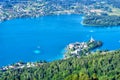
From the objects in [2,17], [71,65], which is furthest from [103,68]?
[2,17]

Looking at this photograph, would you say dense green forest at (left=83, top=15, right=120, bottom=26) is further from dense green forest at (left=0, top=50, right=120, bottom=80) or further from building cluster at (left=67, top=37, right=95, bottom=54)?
dense green forest at (left=0, top=50, right=120, bottom=80)

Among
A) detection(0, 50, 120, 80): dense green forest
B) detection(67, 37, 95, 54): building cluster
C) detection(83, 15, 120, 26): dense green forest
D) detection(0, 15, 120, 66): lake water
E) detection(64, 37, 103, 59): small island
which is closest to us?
detection(0, 50, 120, 80): dense green forest

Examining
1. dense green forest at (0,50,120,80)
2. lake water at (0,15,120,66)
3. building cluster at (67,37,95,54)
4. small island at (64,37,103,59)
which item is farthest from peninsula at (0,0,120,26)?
dense green forest at (0,50,120,80)

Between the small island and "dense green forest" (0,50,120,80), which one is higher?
"dense green forest" (0,50,120,80)

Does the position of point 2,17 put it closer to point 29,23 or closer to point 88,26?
point 29,23

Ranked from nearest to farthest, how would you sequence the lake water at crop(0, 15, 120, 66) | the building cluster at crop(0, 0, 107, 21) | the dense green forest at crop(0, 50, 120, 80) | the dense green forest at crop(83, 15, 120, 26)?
the dense green forest at crop(0, 50, 120, 80)
the lake water at crop(0, 15, 120, 66)
the dense green forest at crop(83, 15, 120, 26)
the building cluster at crop(0, 0, 107, 21)

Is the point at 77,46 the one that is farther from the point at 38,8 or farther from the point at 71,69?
the point at 38,8

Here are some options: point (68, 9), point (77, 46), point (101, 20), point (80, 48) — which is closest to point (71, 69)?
point (80, 48)
